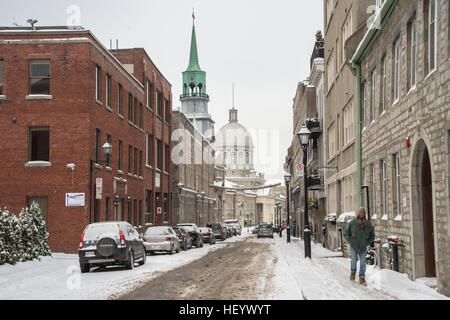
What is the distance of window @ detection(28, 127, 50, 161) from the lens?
3084 centimetres

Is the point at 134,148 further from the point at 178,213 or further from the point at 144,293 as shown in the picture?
the point at 144,293

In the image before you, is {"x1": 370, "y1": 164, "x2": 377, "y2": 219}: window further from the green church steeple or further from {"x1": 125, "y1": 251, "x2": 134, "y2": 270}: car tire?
the green church steeple

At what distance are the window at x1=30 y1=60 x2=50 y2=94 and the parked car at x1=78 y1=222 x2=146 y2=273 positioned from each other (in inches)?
479

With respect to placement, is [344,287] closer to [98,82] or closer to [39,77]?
[39,77]

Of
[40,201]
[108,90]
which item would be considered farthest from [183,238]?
[108,90]

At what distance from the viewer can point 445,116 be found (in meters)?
12.5

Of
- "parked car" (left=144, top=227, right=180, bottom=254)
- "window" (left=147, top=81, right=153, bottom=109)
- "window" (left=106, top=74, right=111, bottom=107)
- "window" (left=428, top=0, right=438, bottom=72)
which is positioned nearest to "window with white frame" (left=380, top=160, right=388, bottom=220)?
"window" (left=428, top=0, right=438, bottom=72)

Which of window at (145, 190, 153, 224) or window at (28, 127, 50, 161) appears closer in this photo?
window at (28, 127, 50, 161)

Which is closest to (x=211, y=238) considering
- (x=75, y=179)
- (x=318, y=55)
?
(x=318, y=55)

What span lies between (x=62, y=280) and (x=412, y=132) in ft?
32.7

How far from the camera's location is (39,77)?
31.1 meters

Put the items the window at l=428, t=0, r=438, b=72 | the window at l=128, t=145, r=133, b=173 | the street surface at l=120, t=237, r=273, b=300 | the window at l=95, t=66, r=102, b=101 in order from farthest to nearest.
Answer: the window at l=128, t=145, r=133, b=173 < the window at l=95, t=66, r=102, b=101 < the window at l=428, t=0, r=438, b=72 < the street surface at l=120, t=237, r=273, b=300

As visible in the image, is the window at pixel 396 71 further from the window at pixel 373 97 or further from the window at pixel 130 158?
the window at pixel 130 158
